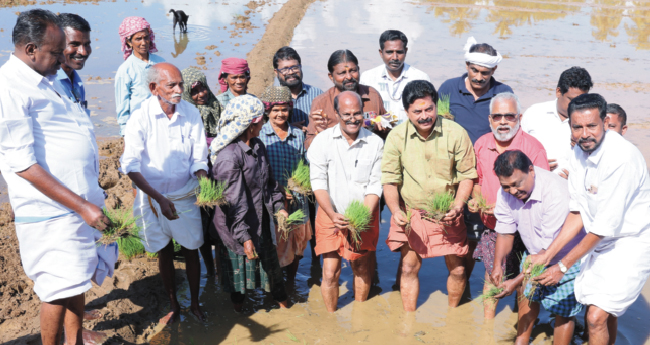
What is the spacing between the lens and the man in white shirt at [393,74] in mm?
5605

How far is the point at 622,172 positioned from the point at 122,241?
4106mm

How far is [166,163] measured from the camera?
4.07 meters

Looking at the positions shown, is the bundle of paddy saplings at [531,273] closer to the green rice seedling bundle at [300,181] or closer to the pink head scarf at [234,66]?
the green rice seedling bundle at [300,181]

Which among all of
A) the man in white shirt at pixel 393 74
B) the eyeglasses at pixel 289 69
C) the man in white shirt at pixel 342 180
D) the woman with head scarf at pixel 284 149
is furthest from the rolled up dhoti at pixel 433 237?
the eyeglasses at pixel 289 69

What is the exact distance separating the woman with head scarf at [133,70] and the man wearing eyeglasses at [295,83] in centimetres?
133

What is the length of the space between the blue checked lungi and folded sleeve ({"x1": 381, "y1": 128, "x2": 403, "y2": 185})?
135 cm

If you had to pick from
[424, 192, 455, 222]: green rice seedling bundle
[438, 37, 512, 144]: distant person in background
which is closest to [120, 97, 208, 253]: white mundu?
[424, 192, 455, 222]: green rice seedling bundle

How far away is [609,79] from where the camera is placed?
523 inches

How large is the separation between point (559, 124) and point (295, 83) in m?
2.58

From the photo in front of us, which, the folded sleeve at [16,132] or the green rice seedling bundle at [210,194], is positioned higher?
the folded sleeve at [16,132]

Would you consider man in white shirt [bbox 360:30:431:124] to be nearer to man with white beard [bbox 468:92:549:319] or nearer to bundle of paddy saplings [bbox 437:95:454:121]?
bundle of paddy saplings [bbox 437:95:454:121]

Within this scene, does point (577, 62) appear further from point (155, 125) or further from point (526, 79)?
point (155, 125)

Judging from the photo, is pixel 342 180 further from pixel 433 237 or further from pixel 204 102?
pixel 204 102

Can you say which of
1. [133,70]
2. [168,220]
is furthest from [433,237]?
[133,70]
